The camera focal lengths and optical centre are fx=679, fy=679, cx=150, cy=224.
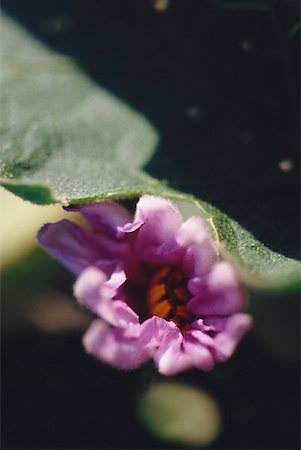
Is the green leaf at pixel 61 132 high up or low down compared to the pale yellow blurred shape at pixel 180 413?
up

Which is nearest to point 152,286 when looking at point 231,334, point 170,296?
point 170,296

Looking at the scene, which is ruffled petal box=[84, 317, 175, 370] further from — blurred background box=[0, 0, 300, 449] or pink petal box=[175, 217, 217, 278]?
blurred background box=[0, 0, 300, 449]

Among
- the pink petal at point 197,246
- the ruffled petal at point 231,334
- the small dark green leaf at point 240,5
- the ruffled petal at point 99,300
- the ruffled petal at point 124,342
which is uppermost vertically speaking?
the small dark green leaf at point 240,5

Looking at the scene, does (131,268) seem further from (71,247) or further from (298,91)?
(298,91)

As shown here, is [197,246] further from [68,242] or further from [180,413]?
[180,413]

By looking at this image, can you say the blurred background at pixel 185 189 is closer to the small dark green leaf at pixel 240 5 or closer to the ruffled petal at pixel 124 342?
the small dark green leaf at pixel 240 5

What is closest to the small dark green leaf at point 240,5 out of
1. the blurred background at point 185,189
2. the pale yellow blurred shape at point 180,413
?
the blurred background at point 185,189

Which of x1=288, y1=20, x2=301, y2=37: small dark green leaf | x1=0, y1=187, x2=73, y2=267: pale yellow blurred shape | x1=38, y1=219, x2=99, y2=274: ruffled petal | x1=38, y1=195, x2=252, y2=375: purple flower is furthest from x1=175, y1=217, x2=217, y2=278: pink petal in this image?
x1=0, y1=187, x2=73, y2=267: pale yellow blurred shape
